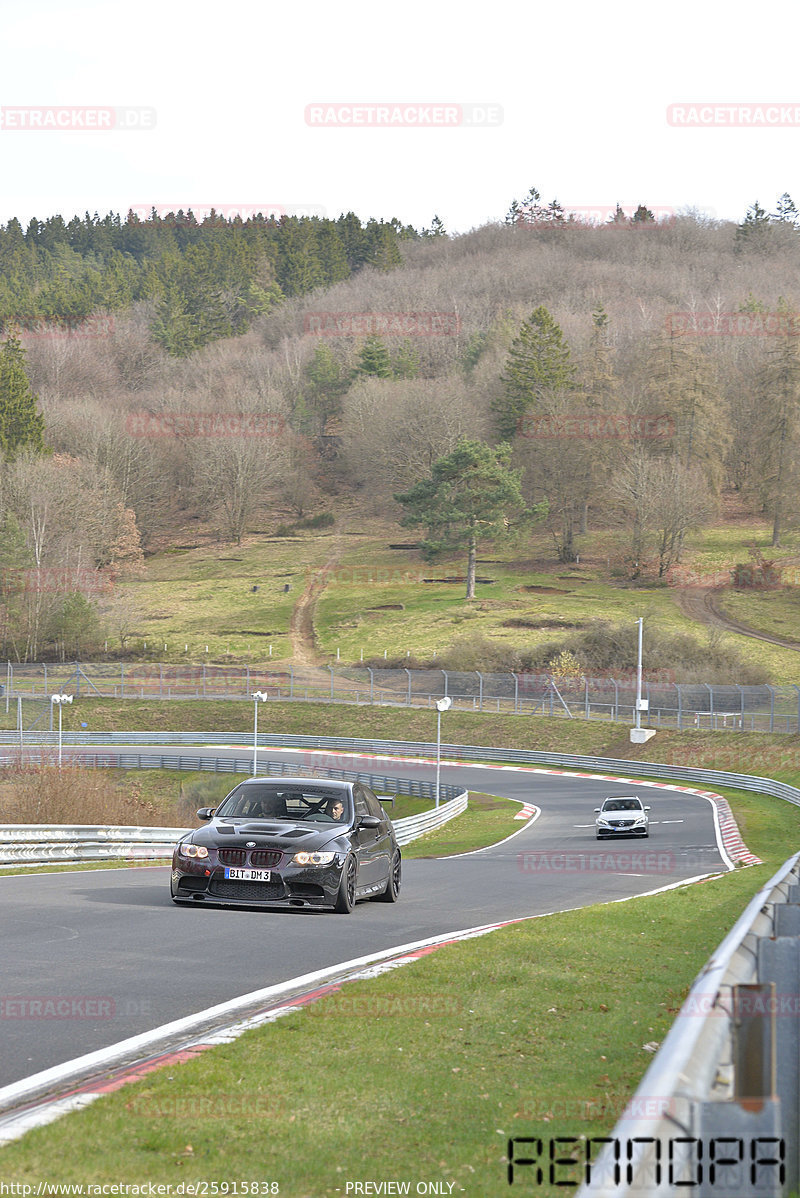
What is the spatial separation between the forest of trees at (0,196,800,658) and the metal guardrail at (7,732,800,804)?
51.8 ft

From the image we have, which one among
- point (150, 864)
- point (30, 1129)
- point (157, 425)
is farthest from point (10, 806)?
point (157, 425)

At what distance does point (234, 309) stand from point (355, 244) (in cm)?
3466

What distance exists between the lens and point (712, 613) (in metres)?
82.6

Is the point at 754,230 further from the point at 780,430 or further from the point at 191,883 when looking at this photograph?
the point at 191,883

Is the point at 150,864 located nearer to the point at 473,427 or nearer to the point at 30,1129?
the point at 30,1129

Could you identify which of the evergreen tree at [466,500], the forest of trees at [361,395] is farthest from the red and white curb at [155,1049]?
the evergreen tree at [466,500]

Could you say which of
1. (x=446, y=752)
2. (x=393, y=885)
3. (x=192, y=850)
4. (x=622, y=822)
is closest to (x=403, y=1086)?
(x=192, y=850)

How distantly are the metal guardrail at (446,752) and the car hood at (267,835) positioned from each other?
32.9 meters

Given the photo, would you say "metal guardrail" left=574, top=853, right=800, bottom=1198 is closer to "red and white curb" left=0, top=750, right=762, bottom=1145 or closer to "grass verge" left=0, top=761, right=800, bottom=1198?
"grass verge" left=0, top=761, right=800, bottom=1198

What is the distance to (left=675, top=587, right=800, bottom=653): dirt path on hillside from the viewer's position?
253ft

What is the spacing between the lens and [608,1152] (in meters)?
3.07

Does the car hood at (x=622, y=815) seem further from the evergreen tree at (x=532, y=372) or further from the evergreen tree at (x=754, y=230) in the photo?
the evergreen tree at (x=754, y=230)

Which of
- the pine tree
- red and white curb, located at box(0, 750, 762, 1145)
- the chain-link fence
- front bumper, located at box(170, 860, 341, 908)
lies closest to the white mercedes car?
front bumper, located at box(170, 860, 341, 908)

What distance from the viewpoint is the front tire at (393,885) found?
15.3 metres
